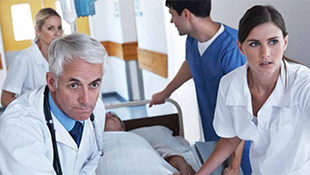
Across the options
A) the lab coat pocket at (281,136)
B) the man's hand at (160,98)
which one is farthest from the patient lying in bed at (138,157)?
the lab coat pocket at (281,136)

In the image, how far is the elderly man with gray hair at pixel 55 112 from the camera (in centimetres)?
120

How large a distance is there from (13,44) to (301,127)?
4037mm

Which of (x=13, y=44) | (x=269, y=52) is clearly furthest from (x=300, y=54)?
(x=13, y=44)

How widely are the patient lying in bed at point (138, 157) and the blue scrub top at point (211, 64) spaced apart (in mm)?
290

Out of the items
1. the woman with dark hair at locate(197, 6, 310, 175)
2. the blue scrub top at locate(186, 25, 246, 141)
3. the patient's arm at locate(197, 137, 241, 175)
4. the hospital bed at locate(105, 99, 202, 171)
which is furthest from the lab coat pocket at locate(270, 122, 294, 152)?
the hospital bed at locate(105, 99, 202, 171)

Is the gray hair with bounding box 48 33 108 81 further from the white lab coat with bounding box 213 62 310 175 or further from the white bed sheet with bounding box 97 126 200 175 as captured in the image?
the white bed sheet with bounding box 97 126 200 175

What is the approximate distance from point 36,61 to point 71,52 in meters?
1.27

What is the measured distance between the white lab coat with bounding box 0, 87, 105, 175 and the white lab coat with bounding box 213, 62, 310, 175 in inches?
24.6

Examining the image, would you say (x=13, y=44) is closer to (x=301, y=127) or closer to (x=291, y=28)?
(x=291, y=28)

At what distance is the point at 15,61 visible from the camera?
98.2 inches

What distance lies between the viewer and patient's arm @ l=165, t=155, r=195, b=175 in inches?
83.4

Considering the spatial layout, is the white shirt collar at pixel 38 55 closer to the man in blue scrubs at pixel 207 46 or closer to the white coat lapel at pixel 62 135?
the man in blue scrubs at pixel 207 46

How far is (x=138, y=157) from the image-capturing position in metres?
2.08

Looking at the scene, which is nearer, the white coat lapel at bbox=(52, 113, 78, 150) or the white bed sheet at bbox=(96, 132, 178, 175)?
the white coat lapel at bbox=(52, 113, 78, 150)
